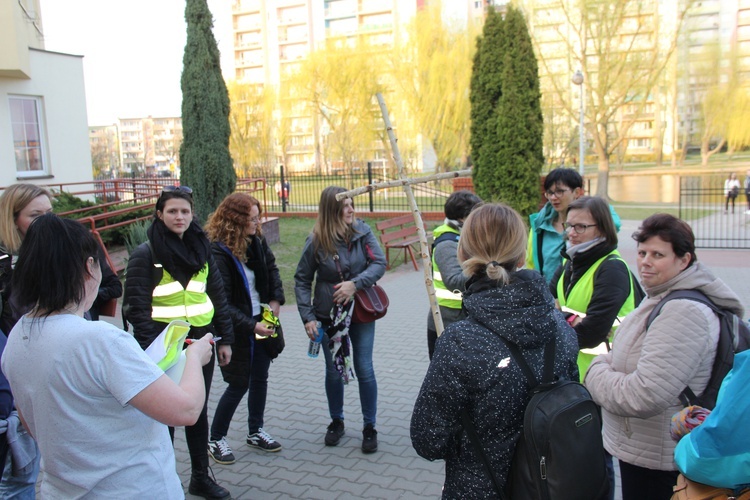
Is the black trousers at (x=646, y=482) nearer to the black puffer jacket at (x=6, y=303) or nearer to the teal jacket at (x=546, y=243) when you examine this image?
the teal jacket at (x=546, y=243)

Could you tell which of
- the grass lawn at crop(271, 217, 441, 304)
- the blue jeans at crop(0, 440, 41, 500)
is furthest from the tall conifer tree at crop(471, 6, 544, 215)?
the blue jeans at crop(0, 440, 41, 500)

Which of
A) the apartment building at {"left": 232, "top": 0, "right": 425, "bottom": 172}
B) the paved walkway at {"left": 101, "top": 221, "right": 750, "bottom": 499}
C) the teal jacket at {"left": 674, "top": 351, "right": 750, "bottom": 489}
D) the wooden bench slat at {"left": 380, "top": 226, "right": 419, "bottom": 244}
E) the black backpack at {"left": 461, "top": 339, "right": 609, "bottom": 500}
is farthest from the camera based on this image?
the apartment building at {"left": 232, "top": 0, "right": 425, "bottom": 172}

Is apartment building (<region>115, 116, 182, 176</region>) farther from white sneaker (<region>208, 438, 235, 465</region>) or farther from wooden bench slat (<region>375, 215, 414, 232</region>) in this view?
white sneaker (<region>208, 438, 235, 465</region>)

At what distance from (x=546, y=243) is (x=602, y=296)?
140cm

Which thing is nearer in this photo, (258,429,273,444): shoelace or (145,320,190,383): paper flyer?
(145,320,190,383): paper flyer

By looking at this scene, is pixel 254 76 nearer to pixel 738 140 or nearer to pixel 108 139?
→ pixel 108 139

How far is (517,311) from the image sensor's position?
215 cm

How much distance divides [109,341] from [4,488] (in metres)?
1.39

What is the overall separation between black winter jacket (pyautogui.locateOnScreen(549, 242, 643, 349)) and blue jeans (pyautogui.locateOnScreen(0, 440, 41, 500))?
8.97 ft

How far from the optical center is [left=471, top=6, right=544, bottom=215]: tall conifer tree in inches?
563

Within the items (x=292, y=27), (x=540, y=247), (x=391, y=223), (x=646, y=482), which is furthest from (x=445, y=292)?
(x=292, y=27)

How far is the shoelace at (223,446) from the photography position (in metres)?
4.59

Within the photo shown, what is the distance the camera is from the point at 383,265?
480 centimetres

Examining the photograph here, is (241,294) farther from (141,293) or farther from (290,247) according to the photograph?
(290,247)
